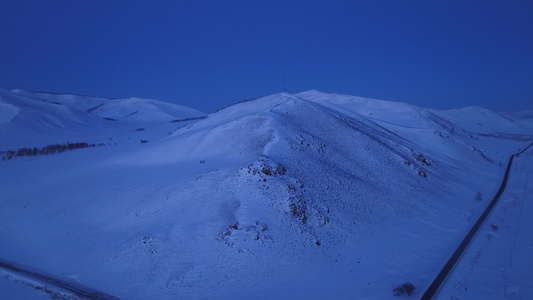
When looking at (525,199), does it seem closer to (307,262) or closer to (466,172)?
(466,172)

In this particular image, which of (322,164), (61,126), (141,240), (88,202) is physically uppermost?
(61,126)

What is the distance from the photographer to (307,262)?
17.8 meters

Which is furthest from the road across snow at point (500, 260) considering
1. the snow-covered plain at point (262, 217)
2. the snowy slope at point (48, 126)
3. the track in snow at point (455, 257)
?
the snowy slope at point (48, 126)

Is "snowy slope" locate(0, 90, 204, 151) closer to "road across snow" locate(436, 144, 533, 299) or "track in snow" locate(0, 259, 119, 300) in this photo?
"track in snow" locate(0, 259, 119, 300)

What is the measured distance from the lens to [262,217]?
64.6ft

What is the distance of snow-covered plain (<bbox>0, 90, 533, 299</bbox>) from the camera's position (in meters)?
16.5

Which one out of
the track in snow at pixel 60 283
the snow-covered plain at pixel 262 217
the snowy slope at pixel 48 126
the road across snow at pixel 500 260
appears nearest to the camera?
the track in snow at pixel 60 283

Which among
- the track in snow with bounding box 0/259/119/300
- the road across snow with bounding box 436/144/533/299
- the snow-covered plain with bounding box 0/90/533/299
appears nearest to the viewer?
the track in snow with bounding box 0/259/119/300

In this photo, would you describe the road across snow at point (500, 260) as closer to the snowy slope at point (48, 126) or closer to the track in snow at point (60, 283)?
the track in snow at point (60, 283)

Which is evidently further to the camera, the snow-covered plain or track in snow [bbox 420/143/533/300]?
the snow-covered plain

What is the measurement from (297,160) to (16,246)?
63.3 ft

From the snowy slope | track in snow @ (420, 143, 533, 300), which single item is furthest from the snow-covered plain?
the snowy slope

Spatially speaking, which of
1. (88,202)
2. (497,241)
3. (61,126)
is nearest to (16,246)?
(88,202)

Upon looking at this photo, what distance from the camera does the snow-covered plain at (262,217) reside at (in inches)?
650
